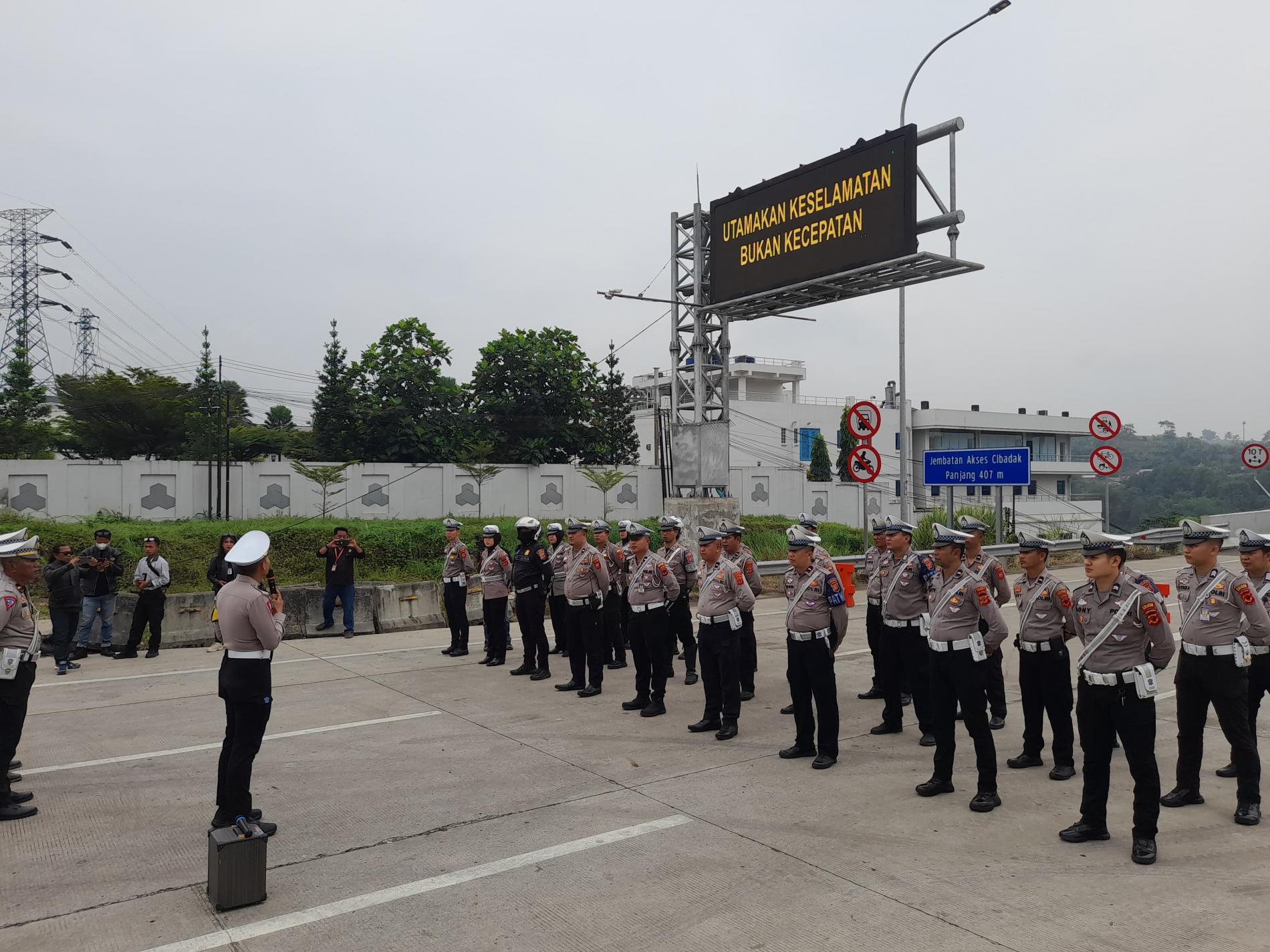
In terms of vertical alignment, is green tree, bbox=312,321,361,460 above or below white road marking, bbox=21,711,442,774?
above

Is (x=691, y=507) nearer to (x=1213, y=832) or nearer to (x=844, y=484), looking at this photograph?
(x=1213, y=832)

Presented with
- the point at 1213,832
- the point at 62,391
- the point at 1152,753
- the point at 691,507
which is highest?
the point at 62,391

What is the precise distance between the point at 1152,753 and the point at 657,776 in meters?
3.27

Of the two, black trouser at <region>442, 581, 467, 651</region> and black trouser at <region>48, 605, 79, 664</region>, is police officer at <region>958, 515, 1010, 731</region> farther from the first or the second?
black trouser at <region>48, 605, 79, 664</region>

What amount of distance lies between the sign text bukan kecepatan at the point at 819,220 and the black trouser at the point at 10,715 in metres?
12.2

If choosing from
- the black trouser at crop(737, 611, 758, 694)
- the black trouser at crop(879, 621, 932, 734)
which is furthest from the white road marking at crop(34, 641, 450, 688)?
the black trouser at crop(879, 621, 932, 734)

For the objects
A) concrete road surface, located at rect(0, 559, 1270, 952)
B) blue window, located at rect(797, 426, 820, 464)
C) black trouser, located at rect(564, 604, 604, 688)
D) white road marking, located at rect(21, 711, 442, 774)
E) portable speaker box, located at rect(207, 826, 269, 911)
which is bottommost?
concrete road surface, located at rect(0, 559, 1270, 952)

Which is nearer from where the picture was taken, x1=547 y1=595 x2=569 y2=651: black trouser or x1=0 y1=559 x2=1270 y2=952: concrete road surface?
x1=0 y1=559 x2=1270 y2=952: concrete road surface

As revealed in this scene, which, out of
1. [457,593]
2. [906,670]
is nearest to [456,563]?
[457,593]

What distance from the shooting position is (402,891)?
4742 mm

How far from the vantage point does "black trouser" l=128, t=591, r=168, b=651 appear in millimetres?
12000

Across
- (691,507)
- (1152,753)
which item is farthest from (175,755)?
(691,507)

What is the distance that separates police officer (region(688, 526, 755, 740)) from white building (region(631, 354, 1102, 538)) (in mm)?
38871

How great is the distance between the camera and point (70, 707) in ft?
29.9
